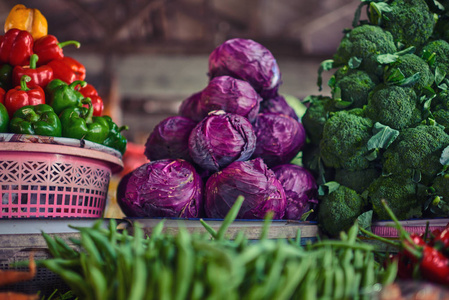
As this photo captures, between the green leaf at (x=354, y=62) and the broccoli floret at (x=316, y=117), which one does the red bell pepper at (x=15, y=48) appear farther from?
the green leaf at (x=354, y=62)

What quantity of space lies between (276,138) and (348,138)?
38 cm

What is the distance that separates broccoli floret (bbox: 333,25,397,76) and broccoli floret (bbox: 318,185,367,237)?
654 mm

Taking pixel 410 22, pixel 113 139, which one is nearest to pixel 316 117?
pixel 410 22

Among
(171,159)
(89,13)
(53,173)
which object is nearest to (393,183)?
(171,159)

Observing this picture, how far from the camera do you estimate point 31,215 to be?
63.7 inches

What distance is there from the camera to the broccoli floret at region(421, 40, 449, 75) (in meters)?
1.92

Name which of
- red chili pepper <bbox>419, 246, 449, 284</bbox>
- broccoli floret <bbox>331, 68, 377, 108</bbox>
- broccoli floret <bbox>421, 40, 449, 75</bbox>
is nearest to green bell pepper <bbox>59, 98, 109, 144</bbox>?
broccoli floret <bbox>331, 68, 377, 108</bbox>

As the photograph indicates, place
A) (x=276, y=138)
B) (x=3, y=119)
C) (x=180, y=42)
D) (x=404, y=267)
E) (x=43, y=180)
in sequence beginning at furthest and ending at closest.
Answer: (x=180, y=42) < (x=276, y=138) < (x=3, y=119) < (x=43, y=180) < (x=404, y=267)

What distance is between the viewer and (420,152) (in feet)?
5.59

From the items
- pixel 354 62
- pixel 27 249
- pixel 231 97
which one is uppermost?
pixel 354 62

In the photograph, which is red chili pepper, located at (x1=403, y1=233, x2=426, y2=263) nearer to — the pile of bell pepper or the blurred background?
the pile of bell pepper

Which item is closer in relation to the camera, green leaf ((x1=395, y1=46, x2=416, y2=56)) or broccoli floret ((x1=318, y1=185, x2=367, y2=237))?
broccoli floret ((x1=318, y1=185, x2=367, y2=237))

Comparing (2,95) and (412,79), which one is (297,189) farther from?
(2,95)

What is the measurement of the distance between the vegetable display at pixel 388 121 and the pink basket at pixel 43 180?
1.14 metres
